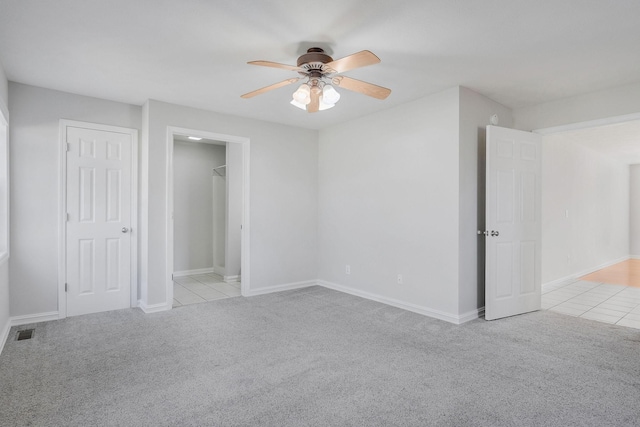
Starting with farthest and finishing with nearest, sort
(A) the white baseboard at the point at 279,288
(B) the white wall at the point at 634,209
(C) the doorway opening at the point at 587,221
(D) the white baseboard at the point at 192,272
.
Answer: (B) the white wall at the point at 634,209 → (D) the white baseboard at the point at 192,272 → (A) the white baseboard at the point at 279,288 → (C) the doorway opening at the point at 587,221

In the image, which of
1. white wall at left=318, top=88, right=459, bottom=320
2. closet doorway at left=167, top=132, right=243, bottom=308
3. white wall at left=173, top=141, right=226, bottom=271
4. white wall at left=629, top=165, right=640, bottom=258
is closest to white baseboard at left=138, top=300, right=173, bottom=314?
closet doorway at left=167, top=132, right=243, bottom=308

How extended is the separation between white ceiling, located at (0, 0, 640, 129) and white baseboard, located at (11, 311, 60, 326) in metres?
2.37

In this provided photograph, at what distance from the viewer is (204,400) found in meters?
2.18

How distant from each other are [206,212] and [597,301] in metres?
6.17

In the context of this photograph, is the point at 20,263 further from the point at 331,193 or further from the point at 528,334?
the point at 528,334

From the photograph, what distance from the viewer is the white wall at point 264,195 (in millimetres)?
4098

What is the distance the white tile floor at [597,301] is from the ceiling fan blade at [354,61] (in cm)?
369

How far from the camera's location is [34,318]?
12.0 ft

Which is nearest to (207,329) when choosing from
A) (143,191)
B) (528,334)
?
(143,191)

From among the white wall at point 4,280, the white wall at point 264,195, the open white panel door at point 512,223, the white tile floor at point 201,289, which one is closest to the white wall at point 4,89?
the white wall at point 4,280

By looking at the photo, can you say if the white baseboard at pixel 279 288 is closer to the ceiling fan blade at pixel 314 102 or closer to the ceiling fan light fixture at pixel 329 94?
the ceiling fan blade at pixel 314 102

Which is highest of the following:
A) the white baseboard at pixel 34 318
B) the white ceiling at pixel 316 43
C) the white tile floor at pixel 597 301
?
the white ceiling at pixel 316 43

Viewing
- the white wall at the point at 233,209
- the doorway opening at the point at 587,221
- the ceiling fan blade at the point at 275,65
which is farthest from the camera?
the white wall at the point at 233,209

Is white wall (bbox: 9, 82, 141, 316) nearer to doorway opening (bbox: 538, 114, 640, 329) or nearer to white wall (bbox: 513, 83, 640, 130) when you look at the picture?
white wall (bbox: 513, 83, 640, 130)
